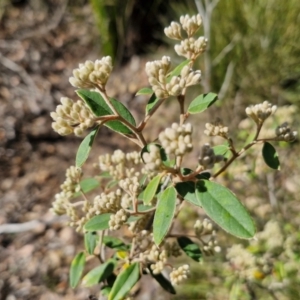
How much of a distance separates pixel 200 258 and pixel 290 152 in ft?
4.76

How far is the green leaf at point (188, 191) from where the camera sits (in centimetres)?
62

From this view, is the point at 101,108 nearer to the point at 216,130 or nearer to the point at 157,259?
the point at 216,130

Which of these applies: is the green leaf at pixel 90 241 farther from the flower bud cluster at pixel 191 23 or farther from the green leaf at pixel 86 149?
the flower bud cluster at pixel 191 23

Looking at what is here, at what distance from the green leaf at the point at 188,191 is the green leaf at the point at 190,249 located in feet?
0.81

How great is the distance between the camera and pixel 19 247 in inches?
80.8

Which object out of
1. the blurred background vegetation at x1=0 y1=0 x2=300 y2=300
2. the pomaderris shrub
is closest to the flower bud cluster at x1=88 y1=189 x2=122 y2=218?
the pomaderris shrub

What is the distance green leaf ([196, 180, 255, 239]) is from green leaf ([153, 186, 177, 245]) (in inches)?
1.7

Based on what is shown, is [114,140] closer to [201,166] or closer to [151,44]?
[151,44]

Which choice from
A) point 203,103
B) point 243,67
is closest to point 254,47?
point 243,67

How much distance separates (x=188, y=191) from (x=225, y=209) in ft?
0.21

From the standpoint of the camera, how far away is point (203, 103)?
68 cm

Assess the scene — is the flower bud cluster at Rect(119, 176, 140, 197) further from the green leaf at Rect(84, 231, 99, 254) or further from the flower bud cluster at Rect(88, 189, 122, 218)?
the green leaf at Rect(84, 231, 99, 254)

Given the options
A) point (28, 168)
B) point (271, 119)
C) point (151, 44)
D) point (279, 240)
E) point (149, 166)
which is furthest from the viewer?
point (151, 44)

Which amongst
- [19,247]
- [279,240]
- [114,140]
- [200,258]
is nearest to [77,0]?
[114,140]
